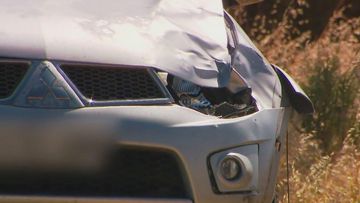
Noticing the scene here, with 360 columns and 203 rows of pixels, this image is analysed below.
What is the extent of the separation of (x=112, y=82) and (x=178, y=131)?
1.18ft

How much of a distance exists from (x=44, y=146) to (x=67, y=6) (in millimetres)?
822

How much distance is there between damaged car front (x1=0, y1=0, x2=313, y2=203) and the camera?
3.83m

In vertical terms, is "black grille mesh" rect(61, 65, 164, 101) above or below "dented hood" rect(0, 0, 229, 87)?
below

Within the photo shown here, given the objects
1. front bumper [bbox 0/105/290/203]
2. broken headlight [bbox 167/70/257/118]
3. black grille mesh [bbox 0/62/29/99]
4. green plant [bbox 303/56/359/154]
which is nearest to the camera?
front bumper [bbox 0/105/290/203]

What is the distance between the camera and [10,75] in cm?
394

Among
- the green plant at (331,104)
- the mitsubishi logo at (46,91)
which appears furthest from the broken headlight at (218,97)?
the green plant at (331,104)

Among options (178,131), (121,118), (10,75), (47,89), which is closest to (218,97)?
(178,131)

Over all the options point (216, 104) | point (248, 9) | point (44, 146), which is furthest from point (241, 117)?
point (248, 9)

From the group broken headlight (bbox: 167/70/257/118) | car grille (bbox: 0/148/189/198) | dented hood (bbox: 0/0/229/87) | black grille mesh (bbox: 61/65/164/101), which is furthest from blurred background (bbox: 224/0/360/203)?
car grille (bbox: 0/148/189/198)

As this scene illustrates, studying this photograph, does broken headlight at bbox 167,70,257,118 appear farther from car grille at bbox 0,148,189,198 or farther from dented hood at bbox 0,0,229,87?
car grille at bbox 0,148,189,198

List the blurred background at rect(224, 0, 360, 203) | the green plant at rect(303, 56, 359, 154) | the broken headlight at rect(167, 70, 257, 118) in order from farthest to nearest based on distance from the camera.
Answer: the green plant at rect(303, 56, 359, 154), the blurred background at rect(224, 0, 360, 203), the broken headlight at rect(167, 70, 257, 118)

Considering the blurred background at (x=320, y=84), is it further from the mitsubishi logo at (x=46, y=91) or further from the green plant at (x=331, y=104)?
the mitsubishi logo at (x=46, y=91)

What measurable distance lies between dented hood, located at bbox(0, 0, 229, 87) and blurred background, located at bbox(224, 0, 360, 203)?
3.02 feet

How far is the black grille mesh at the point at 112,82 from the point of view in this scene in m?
3.96
